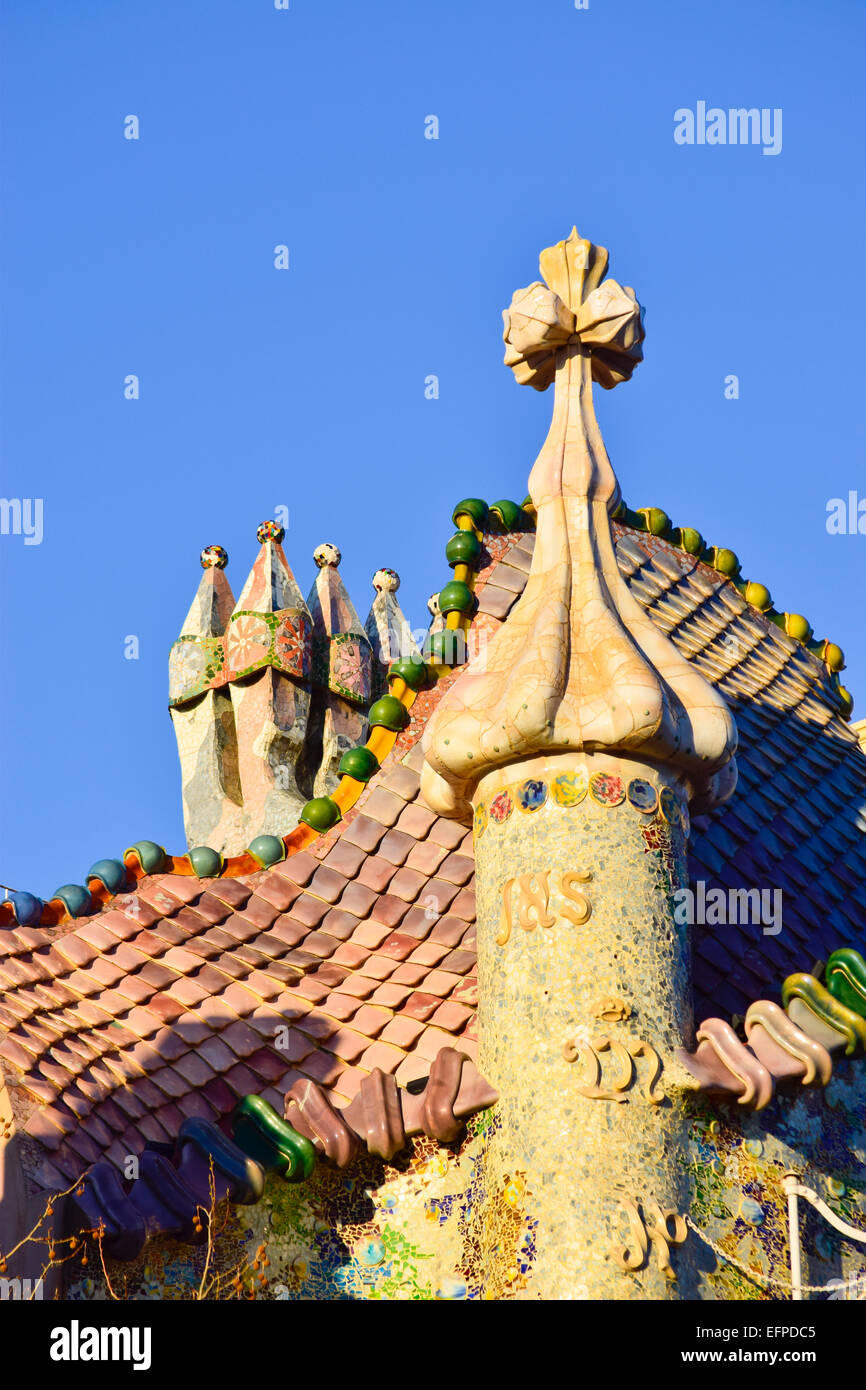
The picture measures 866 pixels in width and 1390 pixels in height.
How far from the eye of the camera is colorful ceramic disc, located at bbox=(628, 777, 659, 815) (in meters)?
7.32

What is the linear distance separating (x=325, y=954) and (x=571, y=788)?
5.65 ft

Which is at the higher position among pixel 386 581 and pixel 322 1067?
Answer: pixel 386 581

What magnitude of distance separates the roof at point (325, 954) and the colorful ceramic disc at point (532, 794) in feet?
3.26

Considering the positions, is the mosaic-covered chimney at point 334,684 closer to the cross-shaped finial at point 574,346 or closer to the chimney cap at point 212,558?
the chimney cap at point 212,558

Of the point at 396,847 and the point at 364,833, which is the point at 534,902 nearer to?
the point at 396,847

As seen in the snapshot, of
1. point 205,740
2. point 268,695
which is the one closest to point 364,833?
point 268,695

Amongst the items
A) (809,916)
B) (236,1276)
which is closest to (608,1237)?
(236,1276)

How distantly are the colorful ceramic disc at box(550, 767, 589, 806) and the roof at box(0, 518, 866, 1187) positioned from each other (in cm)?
107

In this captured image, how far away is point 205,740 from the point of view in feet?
43.1

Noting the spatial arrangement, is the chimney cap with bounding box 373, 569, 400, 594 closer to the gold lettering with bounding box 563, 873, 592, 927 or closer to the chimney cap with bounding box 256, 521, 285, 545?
the chimney cap with bounding box 256, 521, 285, 545

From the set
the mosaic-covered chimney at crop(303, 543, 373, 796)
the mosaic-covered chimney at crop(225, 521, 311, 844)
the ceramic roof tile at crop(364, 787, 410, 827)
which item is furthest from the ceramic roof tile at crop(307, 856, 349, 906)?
the mosaic-covered chimney at crop(303, 543, 373, 796)

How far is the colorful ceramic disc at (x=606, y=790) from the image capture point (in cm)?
729

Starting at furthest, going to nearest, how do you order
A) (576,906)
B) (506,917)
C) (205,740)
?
(205,740), (506,917), (576,906)
